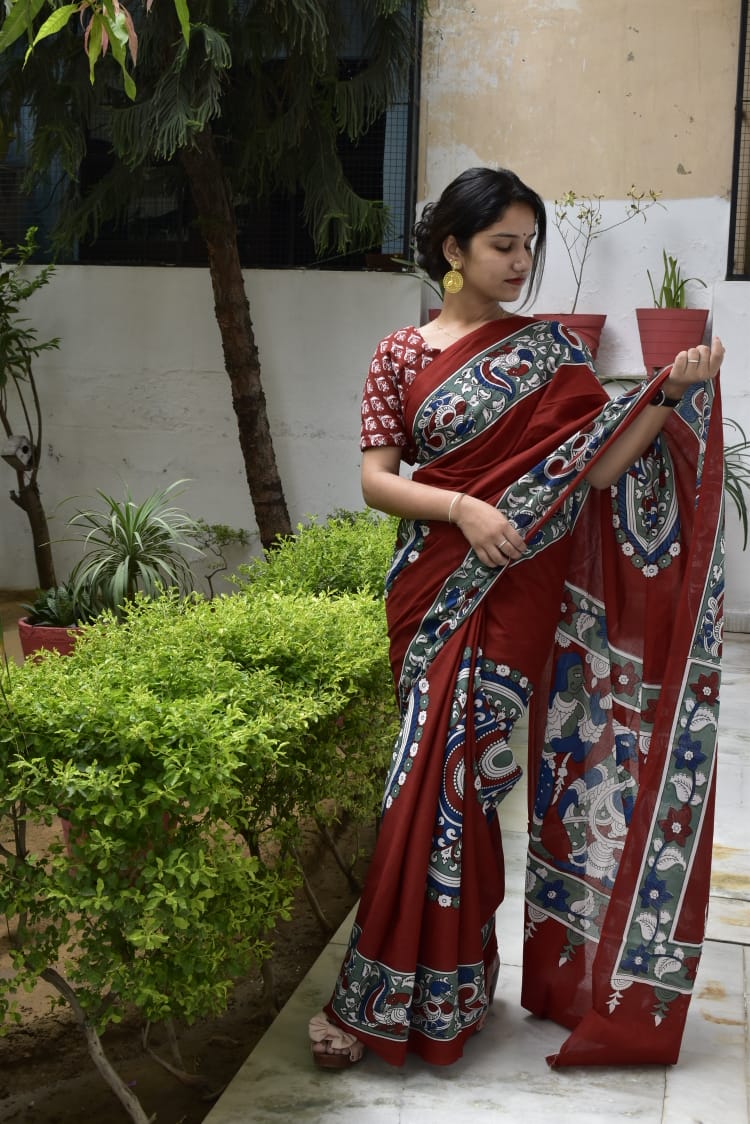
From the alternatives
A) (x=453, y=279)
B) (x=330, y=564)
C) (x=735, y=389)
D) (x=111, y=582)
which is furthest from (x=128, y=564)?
(x=735, y=389)

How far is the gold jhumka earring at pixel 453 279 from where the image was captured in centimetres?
213

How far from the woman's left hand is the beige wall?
424 centimetres

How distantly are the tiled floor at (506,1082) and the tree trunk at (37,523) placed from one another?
4.65 m

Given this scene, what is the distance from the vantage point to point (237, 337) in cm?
597

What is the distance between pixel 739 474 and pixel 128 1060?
175 inches

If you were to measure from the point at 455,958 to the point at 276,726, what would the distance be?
504 mm

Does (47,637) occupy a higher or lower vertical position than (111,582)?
lower

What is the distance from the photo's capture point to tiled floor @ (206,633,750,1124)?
6.40ft

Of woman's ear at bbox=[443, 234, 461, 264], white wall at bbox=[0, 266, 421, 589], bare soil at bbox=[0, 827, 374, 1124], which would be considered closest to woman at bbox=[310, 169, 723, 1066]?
woman's ear at bbox=[443, 234, 461, 264]

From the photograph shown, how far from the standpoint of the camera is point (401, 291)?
6.26 meters

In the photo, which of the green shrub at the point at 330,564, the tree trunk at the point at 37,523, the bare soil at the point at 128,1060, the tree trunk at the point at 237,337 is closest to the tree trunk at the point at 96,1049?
the bare soil at the point at 128,1060

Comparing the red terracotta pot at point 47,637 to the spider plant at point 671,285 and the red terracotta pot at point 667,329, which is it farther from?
the spider plant at point 671,285

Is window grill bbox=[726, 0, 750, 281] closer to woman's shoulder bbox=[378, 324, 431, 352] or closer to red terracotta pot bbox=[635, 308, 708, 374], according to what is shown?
red terracotta pot bbox=[635, 308, 708, 374]

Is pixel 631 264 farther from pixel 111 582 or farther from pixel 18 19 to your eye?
pixel 18 19
